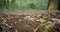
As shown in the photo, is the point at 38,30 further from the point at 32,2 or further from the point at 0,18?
the point at 0,18

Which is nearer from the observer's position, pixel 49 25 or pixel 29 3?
pixel 49 25

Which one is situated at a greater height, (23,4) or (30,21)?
(23,4)

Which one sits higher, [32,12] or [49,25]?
[32,12]

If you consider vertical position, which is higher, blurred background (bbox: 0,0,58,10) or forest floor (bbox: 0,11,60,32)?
blurred background (bbox: 0,0,58,10)

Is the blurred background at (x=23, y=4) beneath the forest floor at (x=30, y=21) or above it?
above

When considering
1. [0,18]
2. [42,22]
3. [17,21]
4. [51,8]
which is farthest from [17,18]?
[51,8]

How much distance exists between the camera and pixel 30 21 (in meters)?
1.53

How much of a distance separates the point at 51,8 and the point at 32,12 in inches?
10.3

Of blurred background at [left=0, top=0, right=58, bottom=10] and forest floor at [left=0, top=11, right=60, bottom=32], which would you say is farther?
blurred background at [left=0, top=0, right=58, bottom=10]

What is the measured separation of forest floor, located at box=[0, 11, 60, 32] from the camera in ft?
4.87

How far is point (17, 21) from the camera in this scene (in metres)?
1.53

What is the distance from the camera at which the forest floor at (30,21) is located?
148 cm

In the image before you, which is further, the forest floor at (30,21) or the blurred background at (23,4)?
the blurred background at (23,4)

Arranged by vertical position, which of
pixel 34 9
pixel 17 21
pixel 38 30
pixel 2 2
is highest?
pixel 2 2
